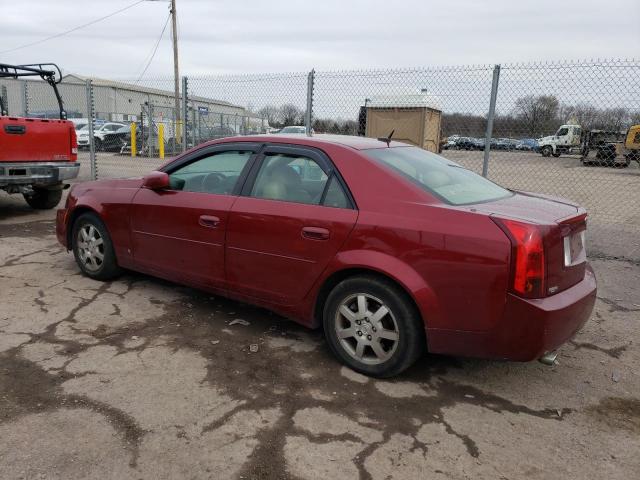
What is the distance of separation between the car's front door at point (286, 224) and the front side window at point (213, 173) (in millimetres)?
180

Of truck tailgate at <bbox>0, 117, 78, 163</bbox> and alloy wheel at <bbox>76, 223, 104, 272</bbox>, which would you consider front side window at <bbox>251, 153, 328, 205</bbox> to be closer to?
alloy wheel at <bbox>76, 223, 104, 272</bbox>

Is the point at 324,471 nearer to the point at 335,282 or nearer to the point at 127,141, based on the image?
the point at 335,282

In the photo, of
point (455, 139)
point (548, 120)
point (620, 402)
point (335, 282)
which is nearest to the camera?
point (620, 402)

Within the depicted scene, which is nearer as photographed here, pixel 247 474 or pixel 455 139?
pixel 247 474

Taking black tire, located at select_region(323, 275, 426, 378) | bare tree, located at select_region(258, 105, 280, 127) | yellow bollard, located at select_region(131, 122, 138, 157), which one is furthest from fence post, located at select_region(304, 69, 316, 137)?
yellow bollard, located at select_region(131, 122, 138, 157)

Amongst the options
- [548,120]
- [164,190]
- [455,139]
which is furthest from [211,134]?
[164,190]

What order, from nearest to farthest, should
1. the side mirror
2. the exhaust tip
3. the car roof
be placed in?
the exhaust tip, the car roof, the side mirror

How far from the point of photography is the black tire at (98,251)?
15.7 feet

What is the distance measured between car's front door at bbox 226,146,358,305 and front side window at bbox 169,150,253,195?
0.59ft

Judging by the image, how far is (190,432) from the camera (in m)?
2.65

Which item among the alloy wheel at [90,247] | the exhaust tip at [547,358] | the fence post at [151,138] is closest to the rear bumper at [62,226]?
the alloy wheel at [90,247]

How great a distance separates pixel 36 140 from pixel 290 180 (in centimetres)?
574

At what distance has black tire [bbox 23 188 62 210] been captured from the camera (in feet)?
29.2

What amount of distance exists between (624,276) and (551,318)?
361cm
